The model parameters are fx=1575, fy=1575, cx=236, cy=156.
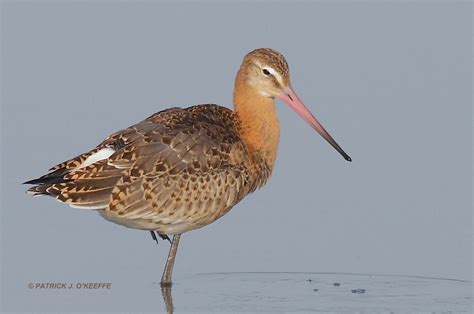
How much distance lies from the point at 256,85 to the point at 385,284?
1937 mm

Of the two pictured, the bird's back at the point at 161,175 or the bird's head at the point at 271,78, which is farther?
the bird's head at the point at 271,78

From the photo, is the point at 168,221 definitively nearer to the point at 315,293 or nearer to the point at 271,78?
the point at 315,293

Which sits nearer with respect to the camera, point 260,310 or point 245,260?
point 260,310

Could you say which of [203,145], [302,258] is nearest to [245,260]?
[302,258]

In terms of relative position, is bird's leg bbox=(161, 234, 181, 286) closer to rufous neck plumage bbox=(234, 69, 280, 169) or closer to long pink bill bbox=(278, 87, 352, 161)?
rufous neck plumage bbox=(234, 69, 280, 169)

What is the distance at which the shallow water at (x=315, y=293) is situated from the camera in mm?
11844

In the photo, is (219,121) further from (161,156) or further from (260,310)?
(260,310)

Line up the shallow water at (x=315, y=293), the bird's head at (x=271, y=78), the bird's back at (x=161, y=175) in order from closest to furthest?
the shallow water at (x=315, y=293) → the bird's back at (x=161, y=175) → the bird's head at (x=271, y=78)

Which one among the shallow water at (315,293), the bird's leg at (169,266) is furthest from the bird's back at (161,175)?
the shallow water at (315,293)

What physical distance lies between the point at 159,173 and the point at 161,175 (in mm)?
23

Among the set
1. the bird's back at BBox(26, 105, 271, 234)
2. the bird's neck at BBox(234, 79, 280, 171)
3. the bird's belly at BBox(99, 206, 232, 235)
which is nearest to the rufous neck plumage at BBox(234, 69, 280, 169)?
the bird's neck at BBox(234, 79, 280, 171)

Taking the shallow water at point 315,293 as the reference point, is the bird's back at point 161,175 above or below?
above

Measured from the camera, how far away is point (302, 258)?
13.2 m

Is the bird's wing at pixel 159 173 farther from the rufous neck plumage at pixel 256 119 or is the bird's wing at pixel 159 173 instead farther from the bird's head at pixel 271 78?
A: the bird's head at pixel 271 78
